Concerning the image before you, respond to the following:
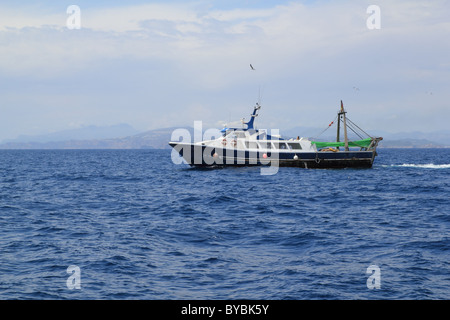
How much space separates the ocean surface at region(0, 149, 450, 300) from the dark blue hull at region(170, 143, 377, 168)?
17823mm

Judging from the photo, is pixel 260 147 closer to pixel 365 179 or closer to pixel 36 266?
pixel 365 179

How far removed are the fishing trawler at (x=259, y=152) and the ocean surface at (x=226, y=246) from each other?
1788cm

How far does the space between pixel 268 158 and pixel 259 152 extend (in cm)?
143

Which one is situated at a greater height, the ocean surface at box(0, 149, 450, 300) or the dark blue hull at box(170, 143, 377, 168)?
the dark blue hull at box(170, 143, 377, 168)

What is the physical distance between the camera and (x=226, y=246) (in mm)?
16234

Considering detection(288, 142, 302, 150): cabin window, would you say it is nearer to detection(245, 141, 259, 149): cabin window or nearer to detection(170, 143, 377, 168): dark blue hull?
detection(170, 143, 377, 168): dark blue hull

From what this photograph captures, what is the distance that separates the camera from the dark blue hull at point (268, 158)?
4912cm

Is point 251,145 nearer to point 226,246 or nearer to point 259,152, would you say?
point 259,152

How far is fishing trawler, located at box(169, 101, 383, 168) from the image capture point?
49.1 metres

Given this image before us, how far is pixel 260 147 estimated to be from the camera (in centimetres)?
4984

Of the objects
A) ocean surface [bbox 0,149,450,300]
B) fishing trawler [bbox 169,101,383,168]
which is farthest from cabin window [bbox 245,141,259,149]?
ocean surface [bbox 0,149,450,300]

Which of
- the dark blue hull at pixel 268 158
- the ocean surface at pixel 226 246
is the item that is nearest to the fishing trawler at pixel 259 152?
the dark blue hull at pixel 268 158
